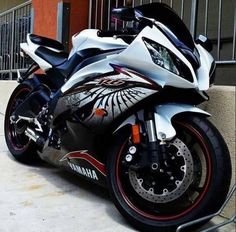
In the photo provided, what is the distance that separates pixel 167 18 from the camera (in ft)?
9.95

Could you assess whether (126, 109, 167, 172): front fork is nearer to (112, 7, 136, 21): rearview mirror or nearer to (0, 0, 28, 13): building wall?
(112, 7, 136, 21): rearview mirror

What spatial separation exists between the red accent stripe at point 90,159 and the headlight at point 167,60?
2.82ft

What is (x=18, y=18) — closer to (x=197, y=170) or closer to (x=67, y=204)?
(x=67, y=204)

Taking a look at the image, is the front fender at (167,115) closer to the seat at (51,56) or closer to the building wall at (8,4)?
the seat at (51,56)

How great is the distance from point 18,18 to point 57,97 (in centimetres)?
502

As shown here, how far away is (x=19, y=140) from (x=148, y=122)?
6.39 feet

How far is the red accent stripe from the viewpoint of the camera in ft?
10.5

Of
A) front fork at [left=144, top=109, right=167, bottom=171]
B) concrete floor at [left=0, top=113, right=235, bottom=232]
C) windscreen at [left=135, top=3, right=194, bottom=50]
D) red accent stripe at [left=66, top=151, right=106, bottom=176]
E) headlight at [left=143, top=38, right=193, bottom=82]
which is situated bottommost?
concrete floor at [left=0, top=113, right=235, bottom=232]

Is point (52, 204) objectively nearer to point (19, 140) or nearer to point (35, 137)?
point (35, 137)

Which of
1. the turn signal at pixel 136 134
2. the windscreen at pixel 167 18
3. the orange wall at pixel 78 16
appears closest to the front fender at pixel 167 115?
the turn signal at pixel 136 134

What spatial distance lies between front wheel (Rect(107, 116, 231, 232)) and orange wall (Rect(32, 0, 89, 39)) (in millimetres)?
3204

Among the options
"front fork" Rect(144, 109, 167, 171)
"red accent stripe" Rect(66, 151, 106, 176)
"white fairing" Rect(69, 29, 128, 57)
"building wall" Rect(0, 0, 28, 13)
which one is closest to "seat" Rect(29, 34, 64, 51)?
"white fairing" Rect(69, 29, 128, 57)

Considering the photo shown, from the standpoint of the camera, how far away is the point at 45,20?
254 inches

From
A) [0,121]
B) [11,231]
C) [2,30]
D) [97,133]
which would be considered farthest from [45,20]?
[11,231]
